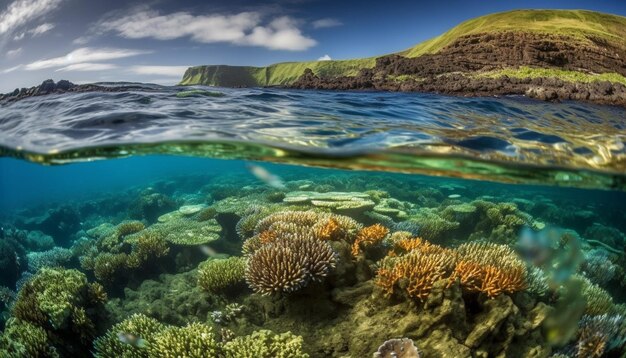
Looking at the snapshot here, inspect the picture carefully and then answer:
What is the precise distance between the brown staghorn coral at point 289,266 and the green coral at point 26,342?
359 centimetres

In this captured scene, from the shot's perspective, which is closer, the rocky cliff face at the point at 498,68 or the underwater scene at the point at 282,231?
the underwater scene at the point at 282,231

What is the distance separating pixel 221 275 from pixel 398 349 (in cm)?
348

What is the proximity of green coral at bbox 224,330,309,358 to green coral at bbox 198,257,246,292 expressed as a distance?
1473 millimetres

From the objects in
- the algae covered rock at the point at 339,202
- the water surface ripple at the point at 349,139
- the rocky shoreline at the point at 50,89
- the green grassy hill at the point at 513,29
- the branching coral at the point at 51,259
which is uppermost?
the green grassy hill at the point at 513,29

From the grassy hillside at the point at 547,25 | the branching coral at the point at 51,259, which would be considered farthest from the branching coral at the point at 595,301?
the grassy hillside at the point at 547,25

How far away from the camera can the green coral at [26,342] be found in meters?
5.80

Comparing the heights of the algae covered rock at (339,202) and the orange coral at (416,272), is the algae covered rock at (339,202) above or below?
above

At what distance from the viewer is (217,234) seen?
→ 362 inches

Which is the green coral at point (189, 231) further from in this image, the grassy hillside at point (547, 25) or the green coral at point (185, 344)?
the grassy hillside at point (547, 25)

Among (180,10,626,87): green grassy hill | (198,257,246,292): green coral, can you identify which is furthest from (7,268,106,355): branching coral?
(180,10,626,87): green grassy hill

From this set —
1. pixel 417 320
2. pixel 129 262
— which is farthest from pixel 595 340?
pixel 129 262

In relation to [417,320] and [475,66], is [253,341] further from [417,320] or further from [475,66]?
[475,66]

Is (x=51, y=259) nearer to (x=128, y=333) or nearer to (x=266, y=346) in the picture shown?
(x=128, y=333)

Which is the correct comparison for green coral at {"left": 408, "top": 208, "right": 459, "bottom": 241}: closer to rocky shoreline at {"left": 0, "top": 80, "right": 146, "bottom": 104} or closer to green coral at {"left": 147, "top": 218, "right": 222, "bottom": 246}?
green coral at {"left": 147, "top": 218, "right": 222, "bottom": 246}
